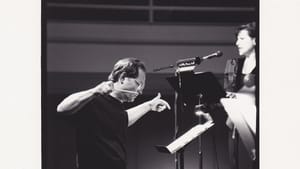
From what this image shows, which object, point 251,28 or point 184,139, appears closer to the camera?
point 184,139

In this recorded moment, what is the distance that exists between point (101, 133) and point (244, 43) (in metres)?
0.90

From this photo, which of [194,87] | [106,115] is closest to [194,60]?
[194,87]

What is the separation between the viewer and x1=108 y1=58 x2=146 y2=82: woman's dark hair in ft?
7.98

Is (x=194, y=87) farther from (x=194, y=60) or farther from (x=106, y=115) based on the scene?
(x=106, y=115)

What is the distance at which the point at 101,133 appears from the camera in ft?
7.84

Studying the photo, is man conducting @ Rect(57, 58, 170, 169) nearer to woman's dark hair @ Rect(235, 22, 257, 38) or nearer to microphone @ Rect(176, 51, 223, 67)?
microphone @ Rect(176, 51, 223, 67)

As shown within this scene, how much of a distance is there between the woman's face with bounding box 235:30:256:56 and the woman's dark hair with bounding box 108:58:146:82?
0.52 m

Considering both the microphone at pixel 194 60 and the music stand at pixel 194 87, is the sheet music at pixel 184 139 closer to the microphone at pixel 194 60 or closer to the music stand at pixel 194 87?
the music stand at pixel 194 87

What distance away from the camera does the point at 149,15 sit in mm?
2480

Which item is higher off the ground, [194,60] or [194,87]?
[194,60]

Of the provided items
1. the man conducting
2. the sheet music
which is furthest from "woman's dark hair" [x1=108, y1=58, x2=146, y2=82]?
the sheet music
